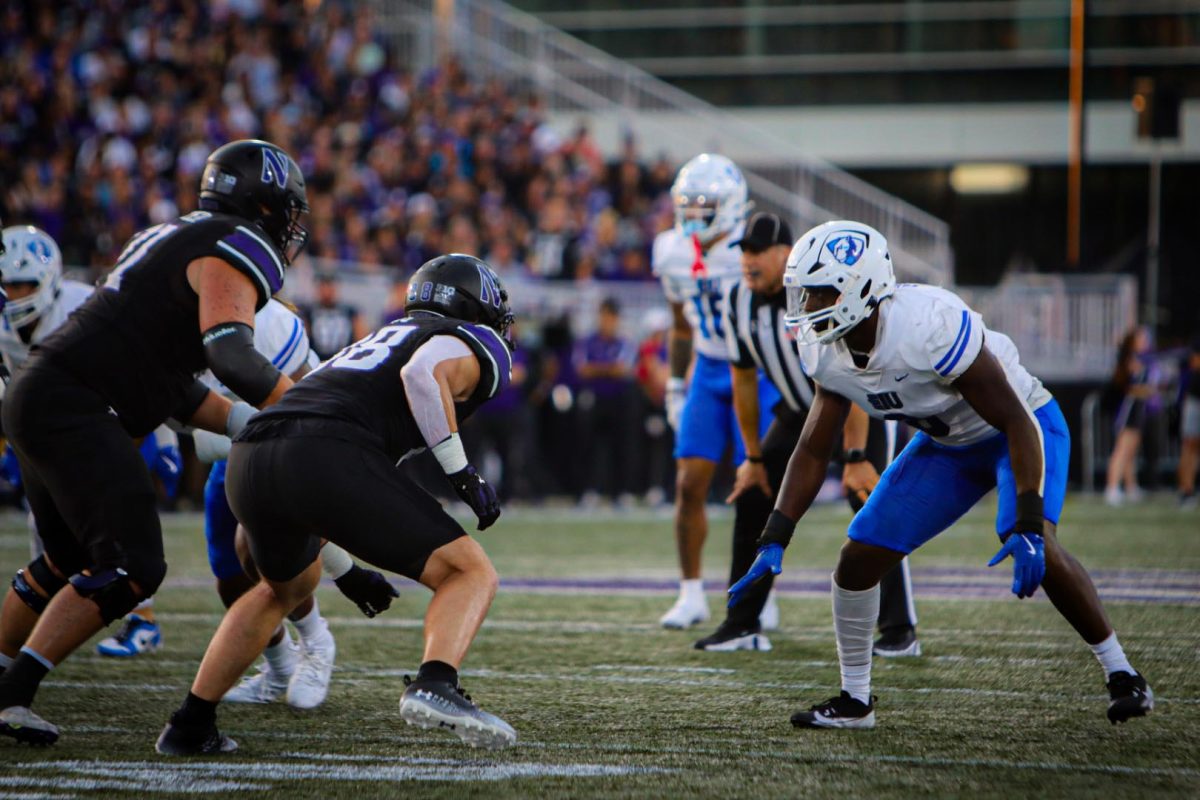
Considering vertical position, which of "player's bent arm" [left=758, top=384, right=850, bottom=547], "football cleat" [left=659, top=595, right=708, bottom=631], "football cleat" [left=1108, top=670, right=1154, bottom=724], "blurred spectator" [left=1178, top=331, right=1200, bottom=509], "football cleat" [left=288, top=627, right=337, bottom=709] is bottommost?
"blurred spectator" [left=1178, top=331, right=1200, bottom=509]

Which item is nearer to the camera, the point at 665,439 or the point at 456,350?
the point at 456,350

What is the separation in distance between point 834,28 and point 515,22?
7.00 m

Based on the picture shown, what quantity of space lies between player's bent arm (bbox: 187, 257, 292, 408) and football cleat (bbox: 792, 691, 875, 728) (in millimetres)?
1908

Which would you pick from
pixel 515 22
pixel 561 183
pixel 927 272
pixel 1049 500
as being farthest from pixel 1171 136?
pixel 1049 500

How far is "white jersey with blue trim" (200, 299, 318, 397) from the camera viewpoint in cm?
589

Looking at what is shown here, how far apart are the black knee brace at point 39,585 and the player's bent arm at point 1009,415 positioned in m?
2.99

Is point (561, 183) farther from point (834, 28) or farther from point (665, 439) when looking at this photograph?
point (834, 28)

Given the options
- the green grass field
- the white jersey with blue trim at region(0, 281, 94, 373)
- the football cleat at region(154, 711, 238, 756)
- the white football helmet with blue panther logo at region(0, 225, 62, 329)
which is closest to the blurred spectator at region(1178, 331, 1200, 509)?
the green grass field

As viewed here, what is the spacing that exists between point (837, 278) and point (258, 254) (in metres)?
1.77

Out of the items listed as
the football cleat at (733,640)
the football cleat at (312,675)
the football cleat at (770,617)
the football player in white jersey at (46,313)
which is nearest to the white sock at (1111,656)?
the football cleat at (733,640)

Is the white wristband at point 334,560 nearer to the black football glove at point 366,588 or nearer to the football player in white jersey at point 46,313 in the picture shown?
the black football glove at point 366,588

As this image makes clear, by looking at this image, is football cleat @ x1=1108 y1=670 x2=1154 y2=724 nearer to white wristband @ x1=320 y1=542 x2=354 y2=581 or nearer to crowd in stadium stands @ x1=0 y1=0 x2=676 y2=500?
white wristband @ x1=320 y1=542 x2=354 y2=581

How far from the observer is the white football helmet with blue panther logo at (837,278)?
183 inches

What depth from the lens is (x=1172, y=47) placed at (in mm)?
25906
